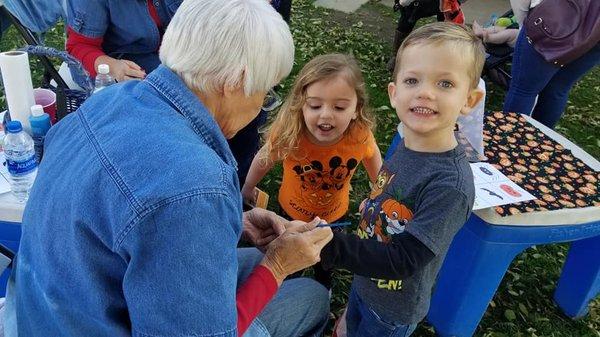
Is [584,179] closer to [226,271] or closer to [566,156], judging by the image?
[566,156]

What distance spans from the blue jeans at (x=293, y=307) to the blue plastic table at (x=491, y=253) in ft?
2.29

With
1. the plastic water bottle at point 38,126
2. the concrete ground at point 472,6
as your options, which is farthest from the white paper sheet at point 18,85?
the concrete ground at point 472,6

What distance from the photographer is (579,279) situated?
9.07ft

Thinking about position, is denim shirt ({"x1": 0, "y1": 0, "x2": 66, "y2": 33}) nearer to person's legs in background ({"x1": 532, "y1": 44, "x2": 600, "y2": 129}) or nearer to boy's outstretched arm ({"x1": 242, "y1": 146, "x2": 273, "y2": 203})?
boy's outstretched arm ({"x1": 242, "y1": 146, "x2": 273, "y2": 203})

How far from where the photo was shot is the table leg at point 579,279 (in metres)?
2.62

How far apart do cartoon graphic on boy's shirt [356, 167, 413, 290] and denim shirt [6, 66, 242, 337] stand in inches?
26.1

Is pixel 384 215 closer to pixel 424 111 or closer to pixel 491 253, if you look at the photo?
pixel 424 111

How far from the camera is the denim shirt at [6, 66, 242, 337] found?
103cm

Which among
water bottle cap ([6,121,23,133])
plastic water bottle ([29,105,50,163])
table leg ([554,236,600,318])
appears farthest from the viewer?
table leg ([554,236,600,318])

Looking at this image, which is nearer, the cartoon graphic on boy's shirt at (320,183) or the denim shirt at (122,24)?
the cartoon graphic on boy's shirt at (320,183)

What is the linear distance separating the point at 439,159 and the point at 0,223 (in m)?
1.57

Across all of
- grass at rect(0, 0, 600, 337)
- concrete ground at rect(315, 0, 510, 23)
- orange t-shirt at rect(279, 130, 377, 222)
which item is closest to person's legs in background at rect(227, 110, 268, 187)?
grass at rect(0, 0, 600, 337)

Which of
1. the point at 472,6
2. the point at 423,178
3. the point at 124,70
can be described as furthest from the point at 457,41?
the point at 472,6

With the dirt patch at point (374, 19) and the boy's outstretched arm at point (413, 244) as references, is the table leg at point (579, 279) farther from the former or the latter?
the dirt patch at point (374, 19)
